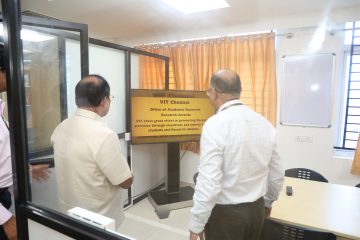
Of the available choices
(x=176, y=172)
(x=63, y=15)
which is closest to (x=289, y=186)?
(x=176, y=172)

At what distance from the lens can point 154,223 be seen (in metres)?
2.51

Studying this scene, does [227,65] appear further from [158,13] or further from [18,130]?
[18,130]

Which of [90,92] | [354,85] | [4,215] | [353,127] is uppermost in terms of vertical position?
[354,85]

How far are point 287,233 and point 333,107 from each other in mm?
2099

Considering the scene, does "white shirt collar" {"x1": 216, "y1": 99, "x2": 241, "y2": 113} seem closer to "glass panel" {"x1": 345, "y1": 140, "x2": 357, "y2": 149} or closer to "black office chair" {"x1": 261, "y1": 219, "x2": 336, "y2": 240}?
"black office chair" {"x1": 261, "y1": 219, "x2": 336, "y2": 240}

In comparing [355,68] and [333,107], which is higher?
[355,68]

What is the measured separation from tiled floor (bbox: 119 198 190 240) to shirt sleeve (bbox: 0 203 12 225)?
106 centimetres

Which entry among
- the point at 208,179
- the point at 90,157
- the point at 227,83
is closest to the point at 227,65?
the point at 227,83

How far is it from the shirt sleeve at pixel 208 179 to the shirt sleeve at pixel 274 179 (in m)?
0.36

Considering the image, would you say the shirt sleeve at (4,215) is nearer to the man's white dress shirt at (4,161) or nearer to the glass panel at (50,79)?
the man's white dress shirt at (4,161)

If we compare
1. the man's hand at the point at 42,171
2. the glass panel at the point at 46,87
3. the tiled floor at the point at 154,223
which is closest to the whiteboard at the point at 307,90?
the tiled floor at the point at 154,223

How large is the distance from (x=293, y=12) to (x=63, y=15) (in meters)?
2.62

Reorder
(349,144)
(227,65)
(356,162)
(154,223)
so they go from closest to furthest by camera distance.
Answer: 1. (154,223)
2. (356,162)
3. (349,144)
4. (227,65)

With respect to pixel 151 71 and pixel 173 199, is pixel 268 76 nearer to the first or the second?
pixel 151 71
